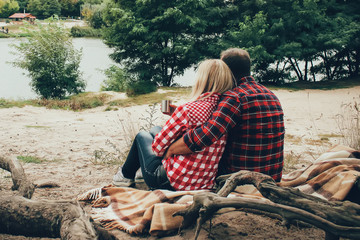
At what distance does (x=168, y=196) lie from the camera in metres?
2.34

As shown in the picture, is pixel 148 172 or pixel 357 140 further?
pixel 357 140

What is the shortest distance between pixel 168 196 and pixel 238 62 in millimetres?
1162

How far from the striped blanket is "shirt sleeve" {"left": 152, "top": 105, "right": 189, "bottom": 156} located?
36 centimetres

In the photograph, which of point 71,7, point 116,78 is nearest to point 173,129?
point 116,78

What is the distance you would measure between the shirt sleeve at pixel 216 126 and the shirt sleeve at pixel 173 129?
0.09 metres

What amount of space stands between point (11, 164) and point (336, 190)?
2647mm

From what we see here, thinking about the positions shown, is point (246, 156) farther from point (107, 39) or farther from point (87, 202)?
point (107, 39)

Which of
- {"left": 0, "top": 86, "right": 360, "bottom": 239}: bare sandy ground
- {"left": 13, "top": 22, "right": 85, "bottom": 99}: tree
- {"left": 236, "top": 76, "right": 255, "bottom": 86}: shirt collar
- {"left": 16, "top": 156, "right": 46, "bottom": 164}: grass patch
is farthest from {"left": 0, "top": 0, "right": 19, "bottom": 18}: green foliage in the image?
{"left": 236, "top": 76, "right": 255, "bottom": 86}: shirt collar

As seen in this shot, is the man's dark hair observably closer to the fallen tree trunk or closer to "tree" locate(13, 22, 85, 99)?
the fallen tree trunk

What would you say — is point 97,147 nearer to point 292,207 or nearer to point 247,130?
point 247,130

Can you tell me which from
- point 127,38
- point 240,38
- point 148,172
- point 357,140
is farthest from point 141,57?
point 148,172

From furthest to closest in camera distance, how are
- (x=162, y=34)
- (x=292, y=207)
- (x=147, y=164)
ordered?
1. (x=162, y=34)
2. (x=147, y=164)
3. (x=292, y=207)

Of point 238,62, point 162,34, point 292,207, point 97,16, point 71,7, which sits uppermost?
point 71,7

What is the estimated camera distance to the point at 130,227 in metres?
2.26
